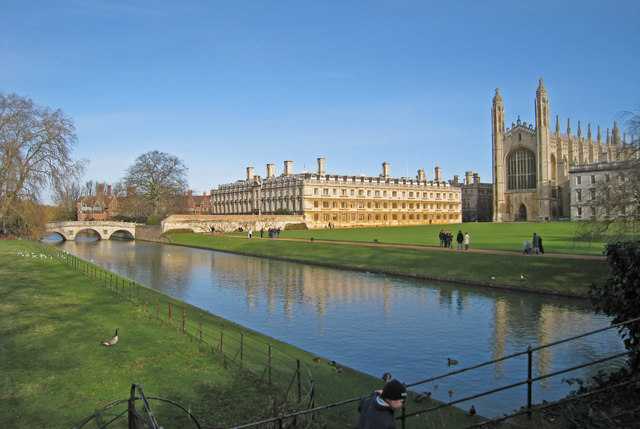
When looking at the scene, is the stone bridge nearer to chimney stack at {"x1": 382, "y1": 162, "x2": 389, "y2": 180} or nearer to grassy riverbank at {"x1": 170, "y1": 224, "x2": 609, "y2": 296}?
grassy riverbank at {"x1": 170, "y1": 224, "x2": 609, "y2": 296}

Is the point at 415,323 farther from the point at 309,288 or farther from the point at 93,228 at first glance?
the point at 93,228

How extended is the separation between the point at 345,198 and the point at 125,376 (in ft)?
251

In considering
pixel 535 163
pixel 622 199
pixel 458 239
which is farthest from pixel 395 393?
pixel 535 163

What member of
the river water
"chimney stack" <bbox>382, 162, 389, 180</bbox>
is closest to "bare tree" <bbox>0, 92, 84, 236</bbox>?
the river water

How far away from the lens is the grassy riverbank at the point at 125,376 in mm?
8188

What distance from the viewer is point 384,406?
16.0ft

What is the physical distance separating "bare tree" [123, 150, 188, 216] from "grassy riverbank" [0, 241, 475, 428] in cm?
6301

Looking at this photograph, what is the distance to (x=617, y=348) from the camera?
545 inches

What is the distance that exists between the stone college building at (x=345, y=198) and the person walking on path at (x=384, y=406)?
75.0m

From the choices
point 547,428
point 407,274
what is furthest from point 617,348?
point 407,274

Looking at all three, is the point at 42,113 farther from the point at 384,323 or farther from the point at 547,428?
the point at 547,428

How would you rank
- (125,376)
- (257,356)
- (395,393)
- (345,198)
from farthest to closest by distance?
(345,198) < (257,356) < (125,376) < (395,393)

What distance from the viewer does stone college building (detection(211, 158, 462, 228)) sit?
3228 inches

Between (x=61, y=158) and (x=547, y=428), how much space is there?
32624mm
